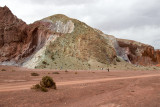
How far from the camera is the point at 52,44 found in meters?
49.4

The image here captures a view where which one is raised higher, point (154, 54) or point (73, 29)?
point (73, 29)

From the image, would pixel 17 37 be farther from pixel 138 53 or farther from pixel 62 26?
pixel 138 53

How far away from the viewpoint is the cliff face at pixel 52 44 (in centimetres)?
4587

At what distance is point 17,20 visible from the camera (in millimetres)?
59000

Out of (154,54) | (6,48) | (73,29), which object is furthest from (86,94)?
(154,54)

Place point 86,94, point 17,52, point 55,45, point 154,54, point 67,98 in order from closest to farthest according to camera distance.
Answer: point 67,98
point 86,94
point 55,45
point 17,52
point 154,54

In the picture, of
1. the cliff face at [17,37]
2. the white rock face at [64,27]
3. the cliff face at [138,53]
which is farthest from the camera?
the cliff face at [138,53]

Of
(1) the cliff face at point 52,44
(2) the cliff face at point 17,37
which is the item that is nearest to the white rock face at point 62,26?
(1) the cliff face at point 52,44

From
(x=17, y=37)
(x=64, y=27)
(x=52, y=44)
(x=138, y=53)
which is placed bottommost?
(x=138, y=53)

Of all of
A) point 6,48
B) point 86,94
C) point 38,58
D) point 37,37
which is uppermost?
point 37,37

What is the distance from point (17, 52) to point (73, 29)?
19.4 meters

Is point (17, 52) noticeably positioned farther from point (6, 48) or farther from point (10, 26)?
point (10, 26)

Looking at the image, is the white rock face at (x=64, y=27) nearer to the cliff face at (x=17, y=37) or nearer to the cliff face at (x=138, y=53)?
the cliff face at (x=17, y=37)

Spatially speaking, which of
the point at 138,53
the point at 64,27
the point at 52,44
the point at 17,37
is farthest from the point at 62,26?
the point at 138,53
